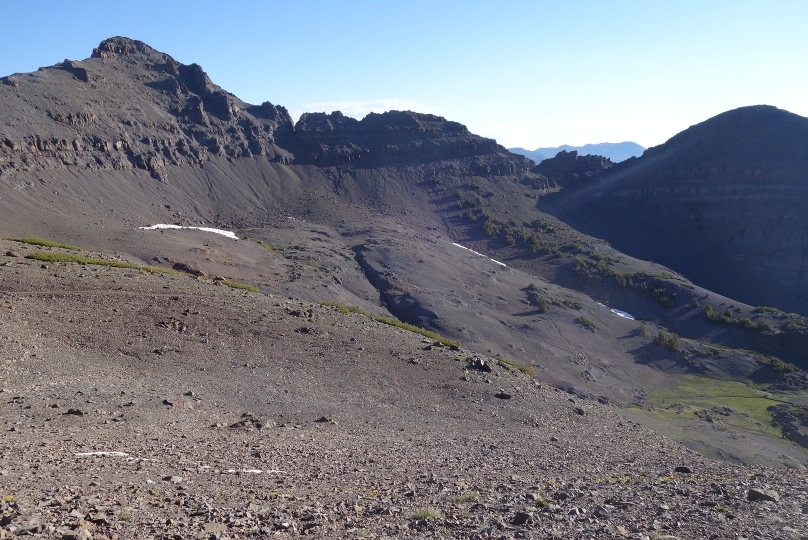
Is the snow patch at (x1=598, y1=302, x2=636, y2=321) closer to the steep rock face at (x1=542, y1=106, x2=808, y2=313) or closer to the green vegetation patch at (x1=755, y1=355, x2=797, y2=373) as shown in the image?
the green vegetation patch at (x1=755, y1=355, x2=797, y2=373)

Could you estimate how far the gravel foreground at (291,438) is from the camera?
9.91 metres

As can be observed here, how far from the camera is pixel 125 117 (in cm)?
7744

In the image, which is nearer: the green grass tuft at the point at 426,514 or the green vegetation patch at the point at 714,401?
the green grass tuft at the point at 426,514

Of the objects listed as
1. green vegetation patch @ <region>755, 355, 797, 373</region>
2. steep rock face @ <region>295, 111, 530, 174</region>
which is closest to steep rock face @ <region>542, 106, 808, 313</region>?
steep rock face @ <region>295, 111, 530, 174</region>

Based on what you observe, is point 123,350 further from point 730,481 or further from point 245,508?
point 730,481

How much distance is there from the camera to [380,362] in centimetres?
2508

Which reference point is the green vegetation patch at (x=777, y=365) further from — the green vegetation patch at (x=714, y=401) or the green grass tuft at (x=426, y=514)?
the green grass tuft at (x=426, y=514)

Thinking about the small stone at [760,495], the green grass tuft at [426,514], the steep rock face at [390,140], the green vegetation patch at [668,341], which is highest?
the steep rock face at [390,140]

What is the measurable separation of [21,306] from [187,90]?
7805 centimetres

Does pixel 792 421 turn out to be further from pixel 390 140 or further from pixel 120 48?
pixel 120 48

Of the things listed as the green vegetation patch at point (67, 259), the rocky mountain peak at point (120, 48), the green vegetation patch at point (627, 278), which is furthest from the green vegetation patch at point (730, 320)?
the rocky mountain peak at point (120, 48)

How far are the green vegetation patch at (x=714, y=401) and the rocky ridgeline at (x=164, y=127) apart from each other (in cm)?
6082

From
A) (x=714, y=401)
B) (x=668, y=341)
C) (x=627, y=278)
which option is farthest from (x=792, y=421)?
(x=627, y=278)

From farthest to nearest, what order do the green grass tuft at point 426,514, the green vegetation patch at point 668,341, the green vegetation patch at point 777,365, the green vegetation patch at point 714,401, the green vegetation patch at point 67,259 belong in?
the green vegetation patch at point 668,341
the green vegetation patch at point 777,365
the green vegetation patch at point 714,401
the green vegetation patch at point 67,259
the green grass tuft at point 426,514
